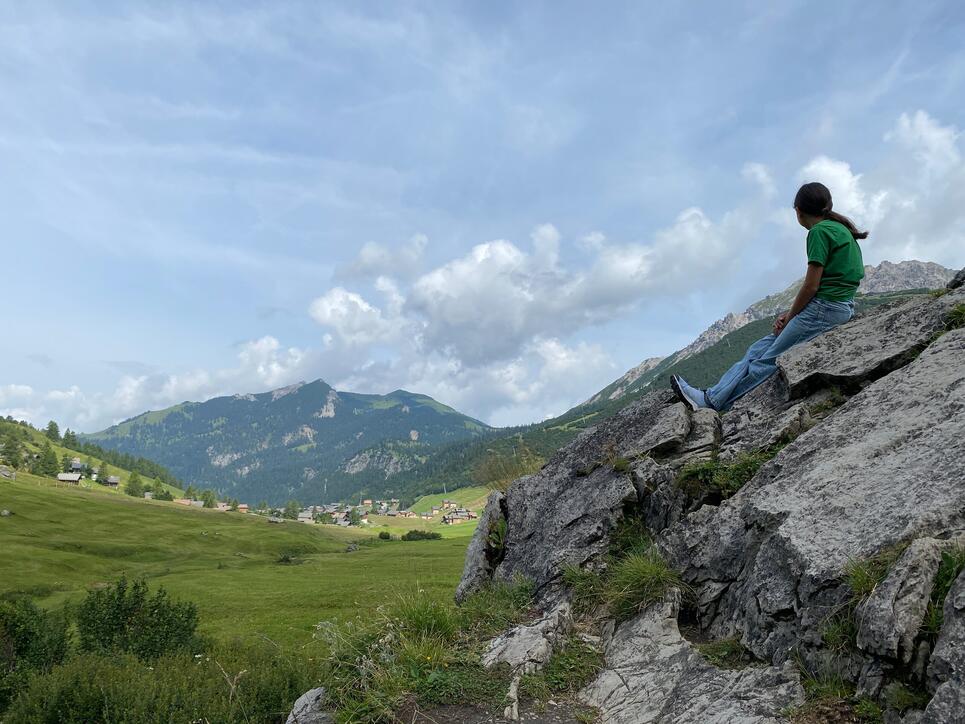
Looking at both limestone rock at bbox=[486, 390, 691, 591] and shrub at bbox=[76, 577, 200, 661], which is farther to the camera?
shrub at bbox=[76, 577, 200, 661]

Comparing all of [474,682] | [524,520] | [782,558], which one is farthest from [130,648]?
[782,558]

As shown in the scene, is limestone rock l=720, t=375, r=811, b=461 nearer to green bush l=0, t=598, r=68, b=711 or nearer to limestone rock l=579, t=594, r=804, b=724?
limestone rock l=579, t=594, r=804, b=724

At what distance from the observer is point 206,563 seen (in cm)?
9500

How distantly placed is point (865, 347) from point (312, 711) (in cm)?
1036

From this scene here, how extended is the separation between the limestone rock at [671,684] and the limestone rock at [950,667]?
128 cm

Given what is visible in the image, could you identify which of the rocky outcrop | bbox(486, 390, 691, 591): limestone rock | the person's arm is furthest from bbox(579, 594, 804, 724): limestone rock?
the person's arm

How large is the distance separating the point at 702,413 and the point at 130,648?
26.6 m

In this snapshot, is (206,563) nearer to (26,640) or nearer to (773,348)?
(26,640)

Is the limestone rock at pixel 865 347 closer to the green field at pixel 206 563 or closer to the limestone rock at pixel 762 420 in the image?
the limestone rock at pixel 762 420

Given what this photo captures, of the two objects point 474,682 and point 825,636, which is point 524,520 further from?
point 825,636

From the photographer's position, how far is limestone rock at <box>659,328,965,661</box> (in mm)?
5699

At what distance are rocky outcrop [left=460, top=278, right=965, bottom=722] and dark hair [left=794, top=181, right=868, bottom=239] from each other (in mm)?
1969

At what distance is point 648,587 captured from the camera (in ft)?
25.7

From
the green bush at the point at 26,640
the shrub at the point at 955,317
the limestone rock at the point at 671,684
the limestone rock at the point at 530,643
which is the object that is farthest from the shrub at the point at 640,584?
the green bush at the point at 26,640
